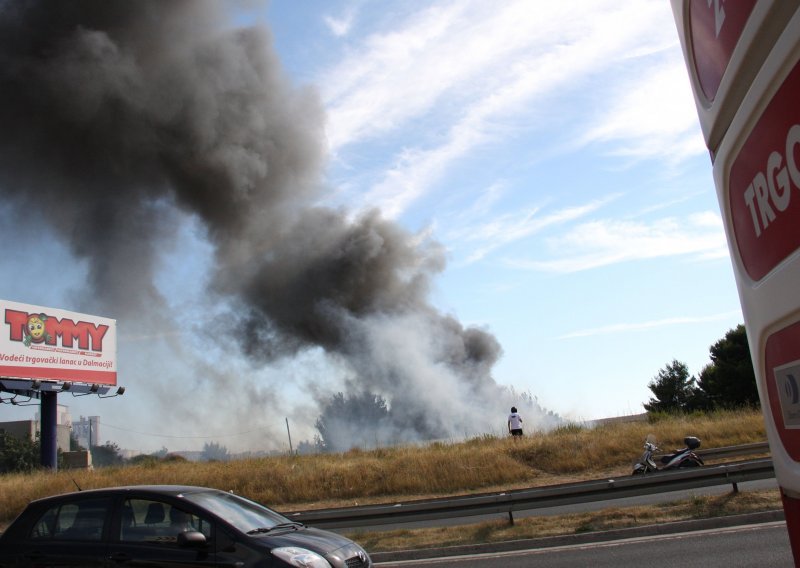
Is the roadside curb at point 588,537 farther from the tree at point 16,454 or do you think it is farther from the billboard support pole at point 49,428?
the tree at point 16,454

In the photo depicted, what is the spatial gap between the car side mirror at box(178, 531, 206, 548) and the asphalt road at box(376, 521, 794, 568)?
3404 mm

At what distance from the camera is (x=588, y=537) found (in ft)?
26.0

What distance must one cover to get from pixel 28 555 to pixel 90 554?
55 centimetres

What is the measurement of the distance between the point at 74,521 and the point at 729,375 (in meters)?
30.3

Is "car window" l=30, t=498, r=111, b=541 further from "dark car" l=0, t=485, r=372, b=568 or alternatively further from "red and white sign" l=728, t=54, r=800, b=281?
"red and white sign" l=728, t=54, r=800, b=281

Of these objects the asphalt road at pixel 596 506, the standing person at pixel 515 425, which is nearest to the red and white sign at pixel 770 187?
the asphalt road at pixel 596 506

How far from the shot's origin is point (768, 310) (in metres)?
1.31

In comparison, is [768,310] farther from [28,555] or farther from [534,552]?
[534,552]

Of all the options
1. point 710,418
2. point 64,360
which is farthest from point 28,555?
point 64,360

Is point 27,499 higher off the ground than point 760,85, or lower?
lower

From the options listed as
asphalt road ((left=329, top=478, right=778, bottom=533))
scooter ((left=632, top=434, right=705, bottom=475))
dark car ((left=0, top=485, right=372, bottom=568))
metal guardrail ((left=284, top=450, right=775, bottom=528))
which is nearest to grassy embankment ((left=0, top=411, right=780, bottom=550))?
scooter ((left=632, top=434, right=705, bottom=475))

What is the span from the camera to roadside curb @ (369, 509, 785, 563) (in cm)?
777

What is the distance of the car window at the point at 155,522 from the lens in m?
5.04

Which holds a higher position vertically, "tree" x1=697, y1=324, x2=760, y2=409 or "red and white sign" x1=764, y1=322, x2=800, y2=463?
"tree" x1=697, y1=324, x2=760, y2=409
